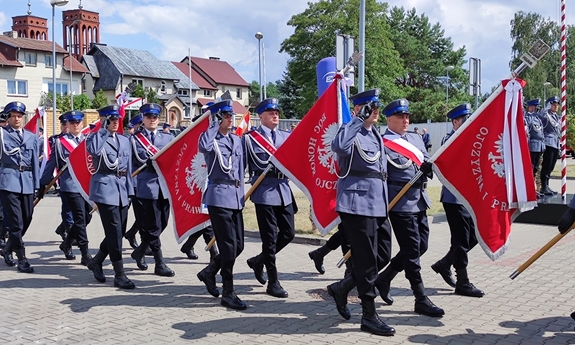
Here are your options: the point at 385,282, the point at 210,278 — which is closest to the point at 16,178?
the point at 210,278

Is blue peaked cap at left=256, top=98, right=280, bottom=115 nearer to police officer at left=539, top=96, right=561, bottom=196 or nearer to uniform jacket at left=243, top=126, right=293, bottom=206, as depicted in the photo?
uniform jacket at left=243, top=126, right=293, bottom=206

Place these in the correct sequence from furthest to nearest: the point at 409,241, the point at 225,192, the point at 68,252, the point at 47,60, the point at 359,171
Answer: the point at 47,60, the point at 68,252, the point at 225,192, the point at 409,241, the point at 359,171

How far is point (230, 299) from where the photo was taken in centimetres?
714

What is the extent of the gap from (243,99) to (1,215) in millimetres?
77547

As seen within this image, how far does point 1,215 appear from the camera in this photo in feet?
35.9

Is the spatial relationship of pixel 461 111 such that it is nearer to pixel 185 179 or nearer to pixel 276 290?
pixel 276 290

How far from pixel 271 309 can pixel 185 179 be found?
2.13 metres

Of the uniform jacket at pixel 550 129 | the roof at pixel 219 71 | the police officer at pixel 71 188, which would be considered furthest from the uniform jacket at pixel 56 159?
the roof at pixel 219 71

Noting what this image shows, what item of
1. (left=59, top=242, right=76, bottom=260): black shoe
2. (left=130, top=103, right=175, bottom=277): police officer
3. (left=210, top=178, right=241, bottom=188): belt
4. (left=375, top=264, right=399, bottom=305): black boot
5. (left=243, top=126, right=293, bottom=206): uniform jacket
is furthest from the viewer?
(left=59, top=242, right=76, bottom=260): black shoe

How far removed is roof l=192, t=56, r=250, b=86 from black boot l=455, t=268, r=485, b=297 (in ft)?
253

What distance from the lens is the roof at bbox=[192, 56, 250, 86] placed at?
84.1m

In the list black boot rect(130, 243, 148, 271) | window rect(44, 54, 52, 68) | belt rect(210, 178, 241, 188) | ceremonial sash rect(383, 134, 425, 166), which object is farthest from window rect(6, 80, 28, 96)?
ceremonial sash rect(383, 134, 425, 166)

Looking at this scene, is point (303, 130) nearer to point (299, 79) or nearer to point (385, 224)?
point (385, 224)

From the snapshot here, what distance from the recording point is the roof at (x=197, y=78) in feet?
264
